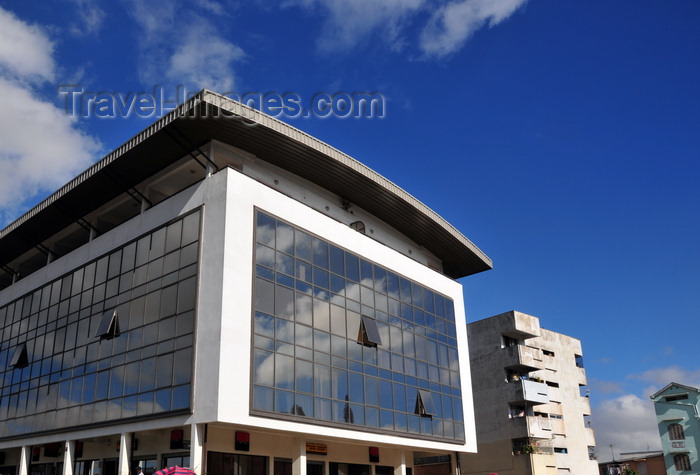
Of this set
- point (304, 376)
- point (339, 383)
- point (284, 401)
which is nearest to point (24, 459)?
point (284, 401)

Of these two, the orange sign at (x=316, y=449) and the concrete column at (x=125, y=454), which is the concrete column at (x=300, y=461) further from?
the concrete column at (x=125, y=454)

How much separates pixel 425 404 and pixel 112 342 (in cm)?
1604

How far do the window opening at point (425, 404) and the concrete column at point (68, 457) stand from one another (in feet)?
54.1

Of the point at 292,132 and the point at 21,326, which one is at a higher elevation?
the point at 292,132

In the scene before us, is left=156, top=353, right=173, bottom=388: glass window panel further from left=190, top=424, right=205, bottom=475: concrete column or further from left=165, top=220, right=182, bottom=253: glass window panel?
left=165, top=220, right=182, bottom=253: glass window panel

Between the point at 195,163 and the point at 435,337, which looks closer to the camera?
the point at 195,163

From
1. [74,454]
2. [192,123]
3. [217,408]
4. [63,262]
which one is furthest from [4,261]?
[217,408]

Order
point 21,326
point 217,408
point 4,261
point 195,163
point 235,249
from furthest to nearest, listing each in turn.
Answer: point 4,261, point 21,326, point 195,163, point 235,249, point 217,408

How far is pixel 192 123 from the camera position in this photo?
90.3 ft

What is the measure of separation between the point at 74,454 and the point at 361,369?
13.5 m

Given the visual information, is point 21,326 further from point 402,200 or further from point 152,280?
point 402,200

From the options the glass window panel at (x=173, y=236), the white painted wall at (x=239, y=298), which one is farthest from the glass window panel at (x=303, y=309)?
the glass window panel at (x=173, y=236)

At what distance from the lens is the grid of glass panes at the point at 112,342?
84.5 ft

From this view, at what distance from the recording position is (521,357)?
5378cm
